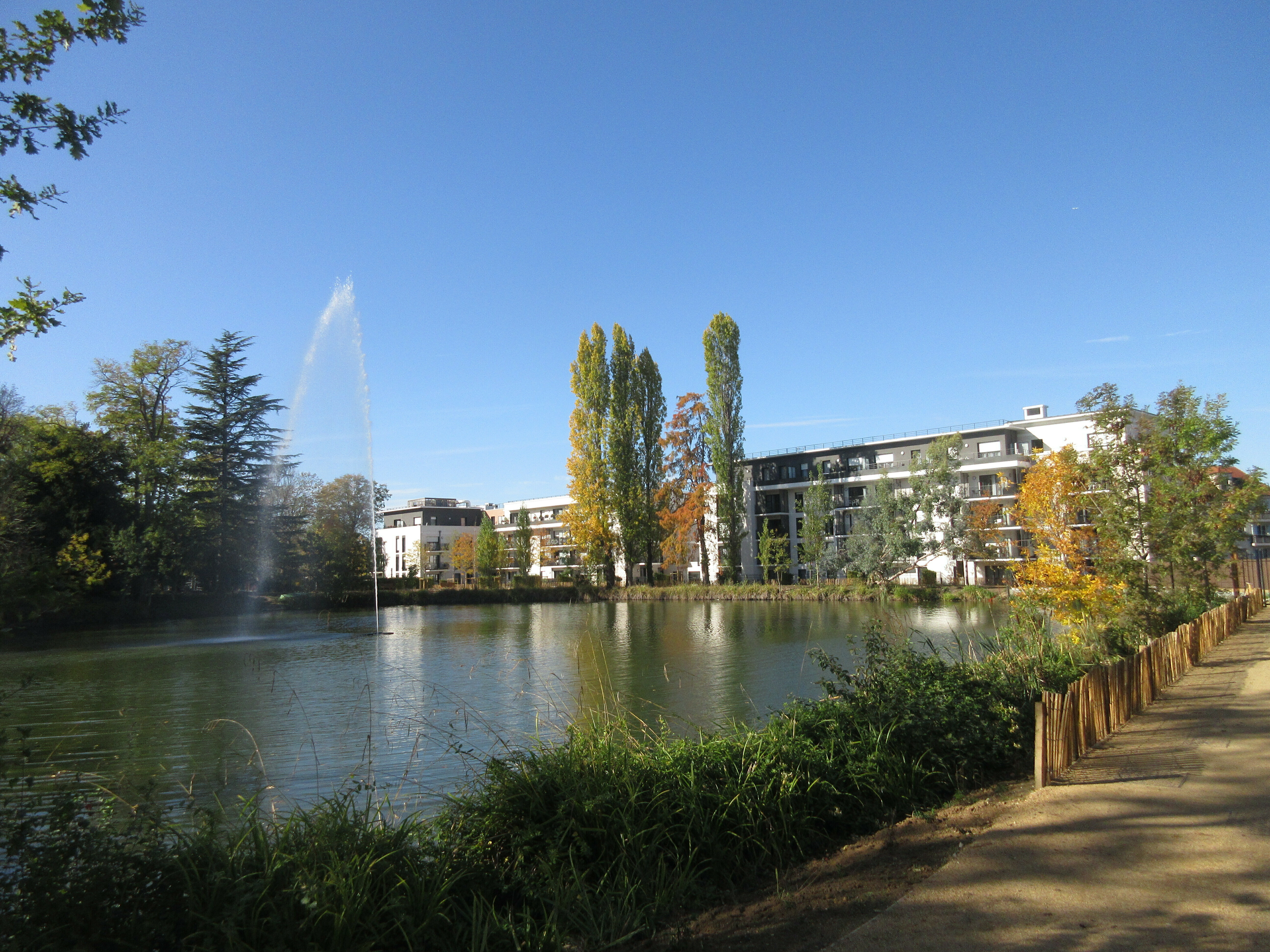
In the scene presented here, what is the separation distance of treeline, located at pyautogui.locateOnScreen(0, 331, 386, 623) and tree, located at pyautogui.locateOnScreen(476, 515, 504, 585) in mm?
23494

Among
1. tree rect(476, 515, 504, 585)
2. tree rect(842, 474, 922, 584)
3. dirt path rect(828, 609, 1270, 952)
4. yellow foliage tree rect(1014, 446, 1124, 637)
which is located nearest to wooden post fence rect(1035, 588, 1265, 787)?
dirt path rect(828, 609, 1270, 952)

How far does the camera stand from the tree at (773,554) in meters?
52.9

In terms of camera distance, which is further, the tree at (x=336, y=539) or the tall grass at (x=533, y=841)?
the tree at (x=336, y=539)

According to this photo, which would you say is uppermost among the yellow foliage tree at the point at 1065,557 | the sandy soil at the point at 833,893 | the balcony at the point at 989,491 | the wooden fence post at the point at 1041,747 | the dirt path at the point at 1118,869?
A: the balcony at the point at 989,491

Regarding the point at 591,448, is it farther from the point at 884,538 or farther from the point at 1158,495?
the point at 1158,495

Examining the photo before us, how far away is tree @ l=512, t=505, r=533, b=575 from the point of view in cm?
7225

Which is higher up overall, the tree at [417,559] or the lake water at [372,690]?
the tree at [417,559]

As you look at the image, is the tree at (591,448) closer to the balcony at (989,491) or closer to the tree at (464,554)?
the balcony at (989,491)

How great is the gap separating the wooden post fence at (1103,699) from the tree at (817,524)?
119ft

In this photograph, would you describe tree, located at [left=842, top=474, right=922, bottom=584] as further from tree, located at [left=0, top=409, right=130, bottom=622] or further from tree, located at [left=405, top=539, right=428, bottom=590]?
tree, located at [left=405, top=539, right=428, bottom=590]

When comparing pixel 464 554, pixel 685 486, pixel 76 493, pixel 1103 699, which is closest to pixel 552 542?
pixel 464 554

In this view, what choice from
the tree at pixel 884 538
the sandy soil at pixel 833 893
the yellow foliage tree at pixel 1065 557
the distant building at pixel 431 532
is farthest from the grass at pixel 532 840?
the distant building at pixel 431 532

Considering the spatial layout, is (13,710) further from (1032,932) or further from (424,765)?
(1032,932)

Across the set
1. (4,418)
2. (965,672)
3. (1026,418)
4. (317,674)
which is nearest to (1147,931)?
(965,672)
